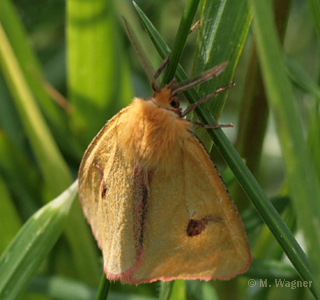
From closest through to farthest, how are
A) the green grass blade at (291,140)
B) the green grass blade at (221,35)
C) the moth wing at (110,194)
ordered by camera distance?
1. the green grass blade at (291,140)
2. the green grass blade at (221,35)
3. the moth wing at (110,194)

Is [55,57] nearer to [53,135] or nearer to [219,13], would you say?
[53,135]

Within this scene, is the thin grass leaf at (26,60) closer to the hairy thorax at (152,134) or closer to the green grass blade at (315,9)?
→ the hairy thorax at (152,134)

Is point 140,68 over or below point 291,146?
below

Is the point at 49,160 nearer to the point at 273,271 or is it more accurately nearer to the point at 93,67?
the point at 93,67

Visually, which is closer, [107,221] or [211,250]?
[211,250]

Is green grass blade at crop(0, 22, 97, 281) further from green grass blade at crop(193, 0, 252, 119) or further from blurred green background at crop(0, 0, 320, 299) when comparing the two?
green grass blade at crop(193, 0, 252, 119)

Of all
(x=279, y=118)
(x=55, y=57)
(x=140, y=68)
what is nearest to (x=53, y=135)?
(x=55, y=57)

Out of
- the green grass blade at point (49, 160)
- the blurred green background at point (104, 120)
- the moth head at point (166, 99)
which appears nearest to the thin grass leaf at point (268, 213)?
the blurred green background at point (104, 120)

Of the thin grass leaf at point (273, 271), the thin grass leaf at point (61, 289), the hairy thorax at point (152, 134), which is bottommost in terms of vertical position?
the thin grass leaf at point (273, 271)
